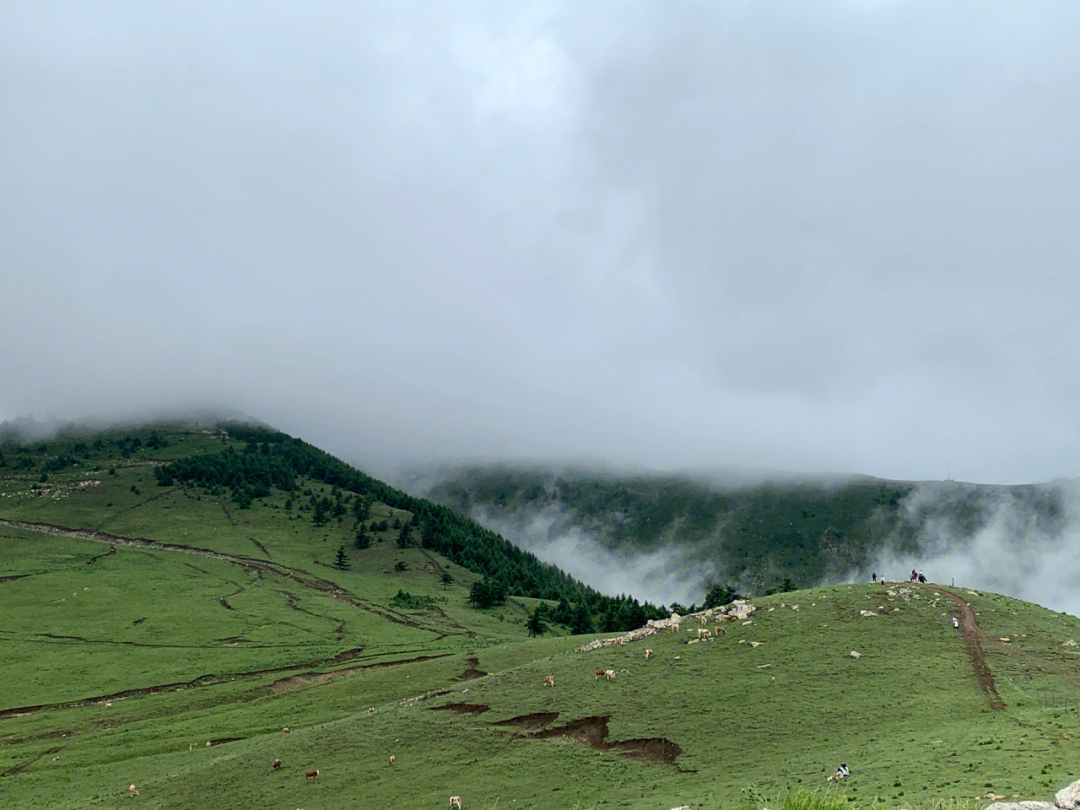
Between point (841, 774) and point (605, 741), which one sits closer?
point (841, 774)

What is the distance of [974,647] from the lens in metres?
55.9

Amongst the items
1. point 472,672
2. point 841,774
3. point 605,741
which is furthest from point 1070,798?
point 472,672

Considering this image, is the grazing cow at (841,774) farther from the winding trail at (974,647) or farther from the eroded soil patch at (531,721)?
the eroded soil patch at (531,721)

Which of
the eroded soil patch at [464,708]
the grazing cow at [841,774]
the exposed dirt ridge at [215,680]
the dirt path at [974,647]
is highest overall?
the dirt path at [974,647]

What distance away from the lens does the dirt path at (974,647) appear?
46969 millimetres

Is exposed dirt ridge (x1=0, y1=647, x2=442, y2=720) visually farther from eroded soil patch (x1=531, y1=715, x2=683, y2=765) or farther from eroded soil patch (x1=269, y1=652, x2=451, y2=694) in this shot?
eroded soil patch (x1=531, y1=715, x2=683, y2=765)

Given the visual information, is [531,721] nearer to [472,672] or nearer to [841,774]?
[841,774]

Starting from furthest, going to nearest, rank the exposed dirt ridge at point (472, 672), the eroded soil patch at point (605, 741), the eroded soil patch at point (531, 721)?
the exposed dirt ridge at point (472, 672) → the eroded soil patch at point (531, 721) → the eroded soil patch at point (605, 741)

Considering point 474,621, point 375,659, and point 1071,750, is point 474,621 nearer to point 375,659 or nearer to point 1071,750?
point 375,659

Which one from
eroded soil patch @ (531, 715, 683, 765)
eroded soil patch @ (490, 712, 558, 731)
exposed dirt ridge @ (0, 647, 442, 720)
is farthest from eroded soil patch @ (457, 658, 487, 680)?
eroded soil patch @ (531, 715, 683, 765)

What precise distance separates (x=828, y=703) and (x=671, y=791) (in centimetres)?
1556

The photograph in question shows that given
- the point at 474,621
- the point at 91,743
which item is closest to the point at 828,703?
the point at 91,743

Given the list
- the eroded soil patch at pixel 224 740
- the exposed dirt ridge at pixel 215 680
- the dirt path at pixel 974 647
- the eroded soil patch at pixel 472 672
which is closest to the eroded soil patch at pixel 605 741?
the dirt path at pixel 974 647

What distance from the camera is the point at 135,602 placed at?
151 meters
